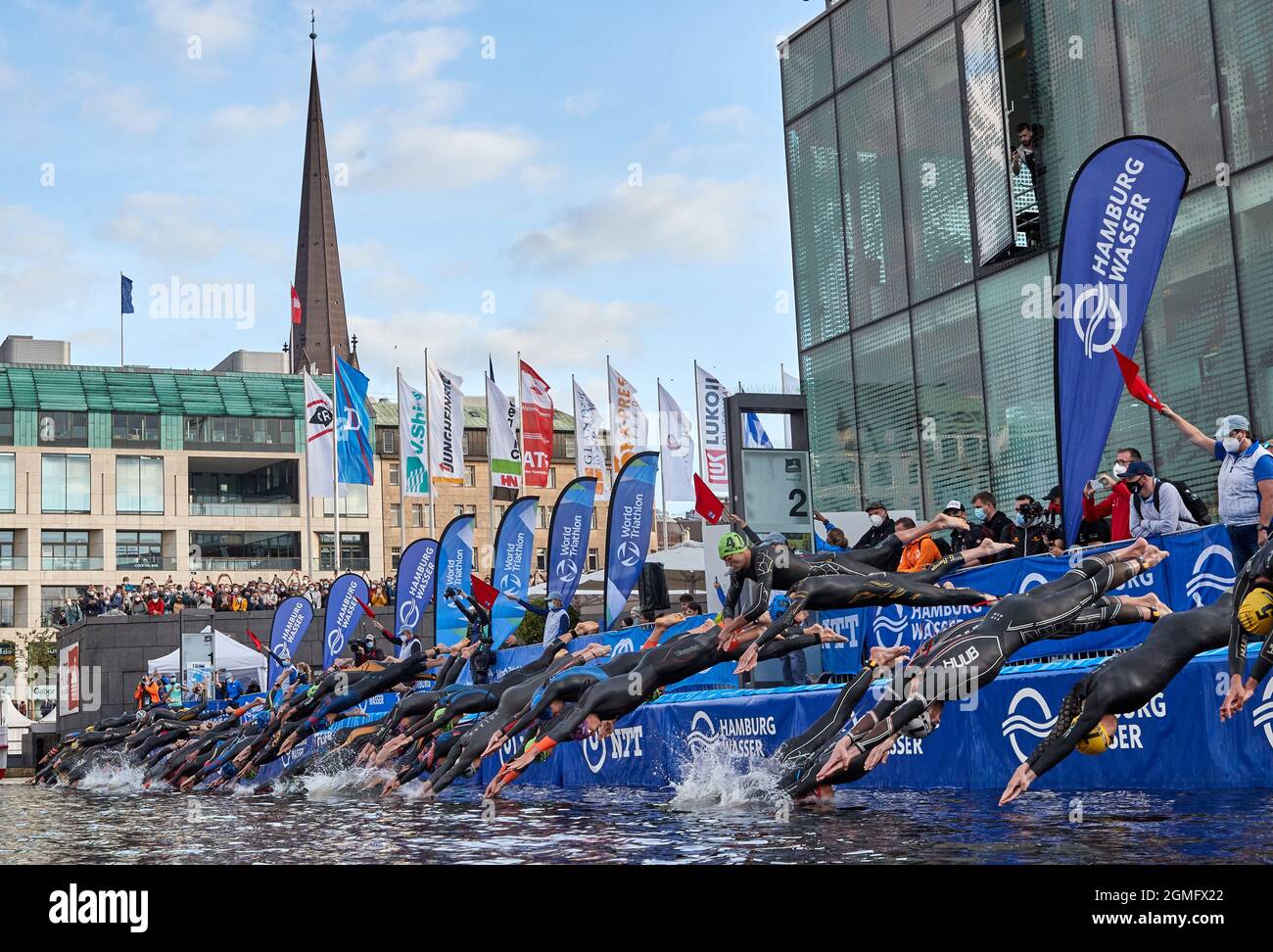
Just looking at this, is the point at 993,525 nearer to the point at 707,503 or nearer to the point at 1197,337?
the point at 707,503

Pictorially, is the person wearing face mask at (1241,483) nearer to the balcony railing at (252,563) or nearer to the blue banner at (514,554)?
the blue banner at (514,554)

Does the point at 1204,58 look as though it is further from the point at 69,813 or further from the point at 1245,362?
the point at 69,813

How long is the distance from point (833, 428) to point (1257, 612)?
2175cm

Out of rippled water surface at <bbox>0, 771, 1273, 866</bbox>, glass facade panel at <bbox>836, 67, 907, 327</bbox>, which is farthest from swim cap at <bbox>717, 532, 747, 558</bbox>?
glass facade panel at <bbox>836, 67, 907, 327</bbox>

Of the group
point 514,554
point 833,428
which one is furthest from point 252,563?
point 833,428

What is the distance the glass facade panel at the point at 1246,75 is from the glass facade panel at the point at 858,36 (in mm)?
8720

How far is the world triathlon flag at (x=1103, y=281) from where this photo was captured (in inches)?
586

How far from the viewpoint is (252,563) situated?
9556 centimetres

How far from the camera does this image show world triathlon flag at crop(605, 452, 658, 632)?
25031 millimetres

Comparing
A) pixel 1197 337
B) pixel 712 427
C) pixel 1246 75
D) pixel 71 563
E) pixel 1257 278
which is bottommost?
pixel 1197 337

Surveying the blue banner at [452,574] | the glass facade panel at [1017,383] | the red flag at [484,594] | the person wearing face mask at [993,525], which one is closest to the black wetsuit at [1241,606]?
the person wearing face mask at [993,525]

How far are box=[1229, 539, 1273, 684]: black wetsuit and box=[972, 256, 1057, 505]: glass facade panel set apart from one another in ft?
51.4

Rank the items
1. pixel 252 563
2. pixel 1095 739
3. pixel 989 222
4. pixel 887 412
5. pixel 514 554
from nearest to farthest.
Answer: pixel 1095 739 → pixel 989 222 → pixel 887 412 → pixel 514 554 → pixel 252 563

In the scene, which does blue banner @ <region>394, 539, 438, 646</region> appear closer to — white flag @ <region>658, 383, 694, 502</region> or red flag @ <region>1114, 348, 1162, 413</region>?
white flag @ <region>658, 383, 694, 502</region>
